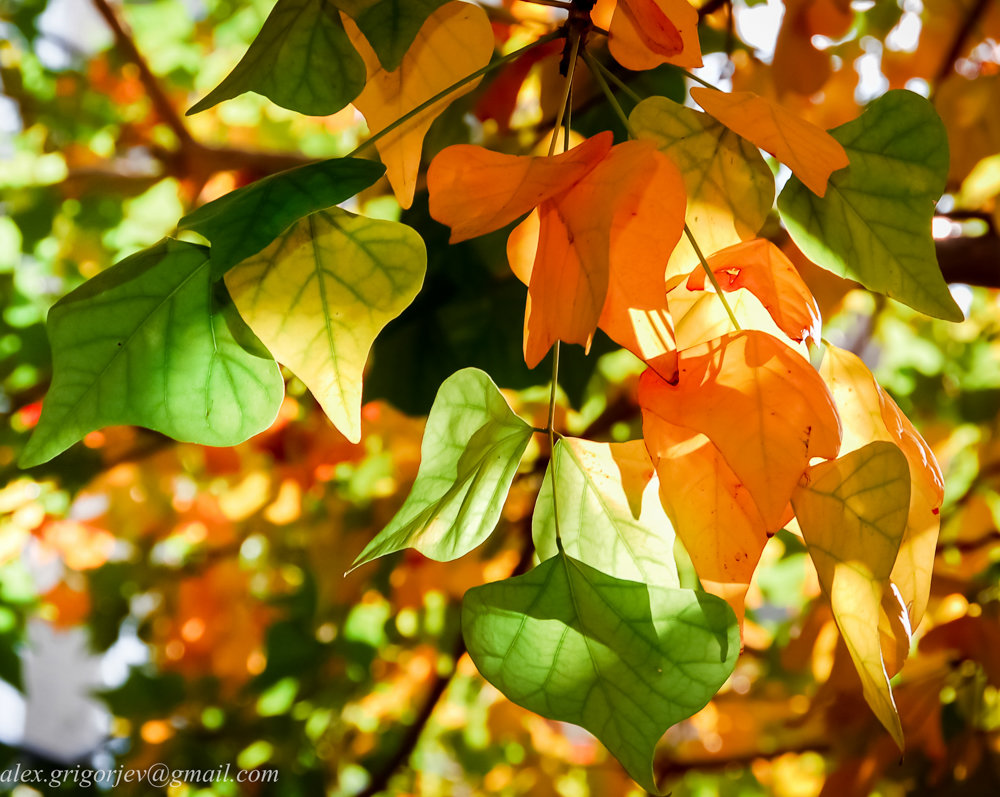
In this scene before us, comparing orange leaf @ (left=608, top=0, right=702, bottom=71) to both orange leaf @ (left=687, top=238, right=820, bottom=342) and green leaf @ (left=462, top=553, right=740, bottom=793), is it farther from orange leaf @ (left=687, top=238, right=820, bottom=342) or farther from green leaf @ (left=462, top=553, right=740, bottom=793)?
green leaf @ (left=462, top=553, right=740, bottom=793)

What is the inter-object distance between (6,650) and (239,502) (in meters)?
0.37

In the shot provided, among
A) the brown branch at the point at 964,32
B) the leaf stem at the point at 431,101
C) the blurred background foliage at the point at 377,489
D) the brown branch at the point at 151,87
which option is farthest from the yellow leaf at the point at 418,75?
the brown branch at the point at 151,87

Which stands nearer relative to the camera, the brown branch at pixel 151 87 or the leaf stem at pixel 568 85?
the leaf stem at pixel 568 85

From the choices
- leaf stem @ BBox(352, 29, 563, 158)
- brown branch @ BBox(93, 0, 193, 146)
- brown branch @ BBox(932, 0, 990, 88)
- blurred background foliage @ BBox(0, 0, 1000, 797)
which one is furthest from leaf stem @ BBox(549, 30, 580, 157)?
brown branch @ BBox(93, 0, 193, 146)

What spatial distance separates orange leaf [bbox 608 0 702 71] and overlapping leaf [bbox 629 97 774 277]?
4 cm

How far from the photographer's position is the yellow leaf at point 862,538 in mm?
216

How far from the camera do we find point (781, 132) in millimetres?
244

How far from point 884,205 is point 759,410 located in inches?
5.3

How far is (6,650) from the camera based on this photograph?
1.12 metres

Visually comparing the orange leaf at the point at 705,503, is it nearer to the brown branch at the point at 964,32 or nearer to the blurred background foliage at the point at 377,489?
the blurred background foliage at the point at 377,489

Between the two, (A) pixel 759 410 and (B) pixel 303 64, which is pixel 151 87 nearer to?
(B) pixel 303 64

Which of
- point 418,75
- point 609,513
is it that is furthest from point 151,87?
point 609,513

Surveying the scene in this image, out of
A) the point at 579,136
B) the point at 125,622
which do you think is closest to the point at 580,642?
the point at 579,136

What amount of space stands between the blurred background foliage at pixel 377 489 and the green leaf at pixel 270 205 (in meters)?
0.32
